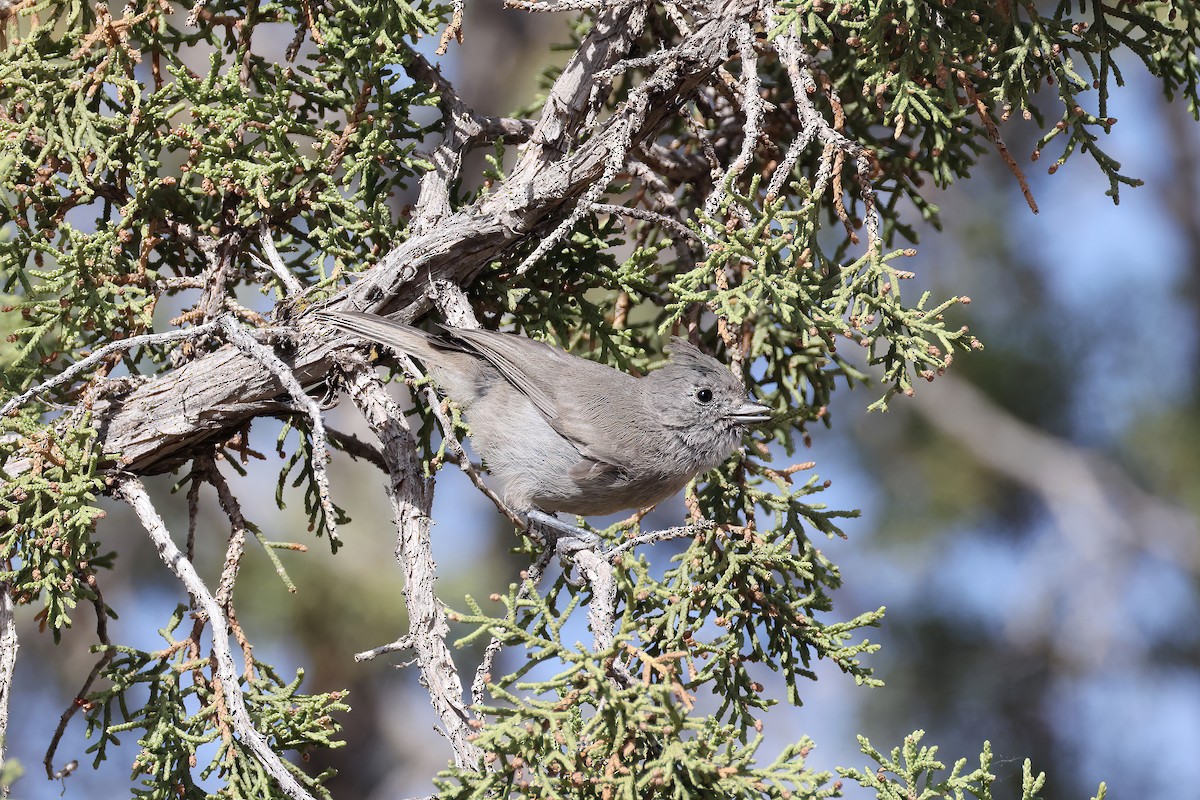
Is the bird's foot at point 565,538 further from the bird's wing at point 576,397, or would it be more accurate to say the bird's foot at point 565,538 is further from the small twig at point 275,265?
the small twig at point 275,265

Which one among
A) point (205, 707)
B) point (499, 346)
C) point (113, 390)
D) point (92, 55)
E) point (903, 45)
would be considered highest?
point (903, 45)

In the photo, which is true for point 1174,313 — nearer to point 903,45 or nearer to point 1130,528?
point 1130,528

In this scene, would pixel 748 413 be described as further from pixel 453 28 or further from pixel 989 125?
pixel 453 28

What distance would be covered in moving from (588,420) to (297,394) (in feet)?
3.87

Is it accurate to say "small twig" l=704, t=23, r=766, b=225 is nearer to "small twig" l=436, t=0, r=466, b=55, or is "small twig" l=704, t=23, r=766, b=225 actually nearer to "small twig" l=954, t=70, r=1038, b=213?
"small twig" l=954, t=70, r=1038, b=213

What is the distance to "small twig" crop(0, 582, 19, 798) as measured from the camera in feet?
8.69

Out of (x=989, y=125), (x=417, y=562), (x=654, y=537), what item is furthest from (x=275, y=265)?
(x=989, y=125)

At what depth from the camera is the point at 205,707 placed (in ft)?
9.50

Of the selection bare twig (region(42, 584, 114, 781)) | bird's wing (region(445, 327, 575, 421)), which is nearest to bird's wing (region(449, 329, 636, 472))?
bird's wing (region(445, 327, 575, 421))

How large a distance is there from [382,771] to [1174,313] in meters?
6.40

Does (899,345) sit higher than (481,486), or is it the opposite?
(899,345)

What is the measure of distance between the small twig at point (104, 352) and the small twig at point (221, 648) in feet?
1.21

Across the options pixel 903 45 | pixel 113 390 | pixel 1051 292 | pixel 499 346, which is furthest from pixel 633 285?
pixel 1051 292

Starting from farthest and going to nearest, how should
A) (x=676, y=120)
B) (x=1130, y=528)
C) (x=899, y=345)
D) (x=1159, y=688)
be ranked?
(x=1130, y=528) → (x=1159, y=688) → (x=676, y=120) → (x=899, y=345)
